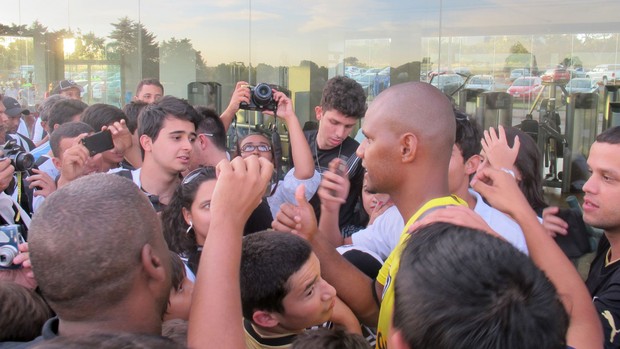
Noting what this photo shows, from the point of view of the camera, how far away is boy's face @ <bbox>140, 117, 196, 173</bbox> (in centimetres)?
312

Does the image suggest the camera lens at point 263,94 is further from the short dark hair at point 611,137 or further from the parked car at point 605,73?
the parked car at point 605,73

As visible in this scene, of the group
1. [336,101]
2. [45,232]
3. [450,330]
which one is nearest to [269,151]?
[336,101]

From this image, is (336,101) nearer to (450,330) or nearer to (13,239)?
(13,239)

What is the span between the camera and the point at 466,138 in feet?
8.08

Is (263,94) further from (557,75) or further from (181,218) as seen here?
(557,75)

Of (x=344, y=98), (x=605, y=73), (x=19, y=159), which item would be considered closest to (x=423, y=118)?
(x=344, y=98)

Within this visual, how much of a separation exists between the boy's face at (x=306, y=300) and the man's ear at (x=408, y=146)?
1.45 feet

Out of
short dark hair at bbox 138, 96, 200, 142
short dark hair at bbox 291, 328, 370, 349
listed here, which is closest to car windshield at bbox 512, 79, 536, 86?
short dark hair at bbox 138, 96, 200, 142

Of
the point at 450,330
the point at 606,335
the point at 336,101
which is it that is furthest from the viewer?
the point at 336,101

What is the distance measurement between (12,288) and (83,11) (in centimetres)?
1078

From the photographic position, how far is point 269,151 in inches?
159

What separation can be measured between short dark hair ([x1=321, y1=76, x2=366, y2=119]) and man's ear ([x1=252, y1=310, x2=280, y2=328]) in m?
2.13

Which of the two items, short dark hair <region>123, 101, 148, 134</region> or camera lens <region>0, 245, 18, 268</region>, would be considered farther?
short dark hair <region>123, 101, 148, 134</region>

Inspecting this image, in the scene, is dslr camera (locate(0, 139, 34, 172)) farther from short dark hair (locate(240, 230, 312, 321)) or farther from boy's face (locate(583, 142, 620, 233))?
boy's face (locate(583, 142, 620, 233))
